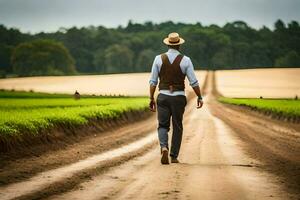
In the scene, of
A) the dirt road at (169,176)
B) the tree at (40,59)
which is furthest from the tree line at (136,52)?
the dirt road at (169,176)

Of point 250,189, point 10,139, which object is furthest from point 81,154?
point 250,189

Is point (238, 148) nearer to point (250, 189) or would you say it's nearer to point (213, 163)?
point (213, 163)

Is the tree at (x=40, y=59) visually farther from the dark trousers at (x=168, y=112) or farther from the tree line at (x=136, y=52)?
the dark trousers at (x=168, y=112)

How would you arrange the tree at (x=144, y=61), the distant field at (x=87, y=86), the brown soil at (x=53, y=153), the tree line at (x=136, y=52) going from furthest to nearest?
the tree at (x=144, y=61)
the tree line at (x=136, y=52)
the distant field at (x=87, y=86)
the brown soil at (x=53, y=153)

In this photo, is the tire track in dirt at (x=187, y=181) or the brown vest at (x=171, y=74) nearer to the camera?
the tire track in dirt at (x=187, y=181)

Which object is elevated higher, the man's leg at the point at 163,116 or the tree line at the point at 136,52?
the tree line at the point at 136,52

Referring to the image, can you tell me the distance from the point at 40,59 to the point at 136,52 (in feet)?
183

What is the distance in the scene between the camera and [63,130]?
15.5 meters

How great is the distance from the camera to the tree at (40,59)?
139250 millimetres

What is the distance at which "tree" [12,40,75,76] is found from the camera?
13925 centimetres

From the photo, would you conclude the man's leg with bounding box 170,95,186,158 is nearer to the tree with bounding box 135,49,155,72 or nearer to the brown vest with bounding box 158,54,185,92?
the brown vest with bounding box 158,54,185,92

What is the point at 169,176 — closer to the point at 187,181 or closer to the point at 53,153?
the point at 187,181

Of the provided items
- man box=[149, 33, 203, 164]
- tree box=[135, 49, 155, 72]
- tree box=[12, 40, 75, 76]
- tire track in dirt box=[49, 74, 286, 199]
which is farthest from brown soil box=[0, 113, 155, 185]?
tree box=[135, 49, 155, 72]

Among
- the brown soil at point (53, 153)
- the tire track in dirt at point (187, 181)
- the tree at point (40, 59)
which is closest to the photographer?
the tire track in dirt at point (187, 181)
